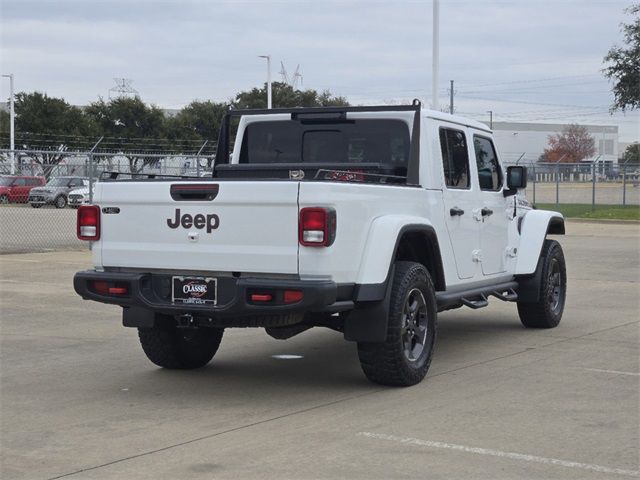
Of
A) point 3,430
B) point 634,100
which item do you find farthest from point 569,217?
point 3,430

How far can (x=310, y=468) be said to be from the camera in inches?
217

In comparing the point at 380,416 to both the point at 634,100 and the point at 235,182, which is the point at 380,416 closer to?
the point at 235,182

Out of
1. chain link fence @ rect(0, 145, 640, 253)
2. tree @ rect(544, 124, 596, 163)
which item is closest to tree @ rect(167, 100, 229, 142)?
chain link fence @ rect(0, 145, 640, 253)

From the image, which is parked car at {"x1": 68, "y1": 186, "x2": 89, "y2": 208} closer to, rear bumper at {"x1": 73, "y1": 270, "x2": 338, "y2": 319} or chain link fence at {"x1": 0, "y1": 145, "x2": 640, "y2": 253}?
chain link fence at {"x1": 0, "y1": 145, "x2": 640, "y2": 253}

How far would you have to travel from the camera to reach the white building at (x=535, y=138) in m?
120

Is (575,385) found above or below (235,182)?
below

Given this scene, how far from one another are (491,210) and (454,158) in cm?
82

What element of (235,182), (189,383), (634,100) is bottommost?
(189,383)

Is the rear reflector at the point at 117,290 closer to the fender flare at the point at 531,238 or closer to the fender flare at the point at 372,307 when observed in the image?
the fender flare at the point at 372,307

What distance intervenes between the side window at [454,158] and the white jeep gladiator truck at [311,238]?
0.06 ft

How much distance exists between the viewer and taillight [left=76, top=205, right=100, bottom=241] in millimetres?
7699

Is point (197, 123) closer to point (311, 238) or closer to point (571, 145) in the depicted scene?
point (311, 238)

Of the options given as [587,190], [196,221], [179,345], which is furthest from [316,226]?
[587,190]

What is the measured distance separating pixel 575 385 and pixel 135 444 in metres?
3.44
